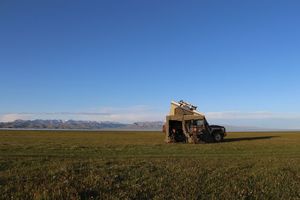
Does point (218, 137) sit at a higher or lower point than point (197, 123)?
lower

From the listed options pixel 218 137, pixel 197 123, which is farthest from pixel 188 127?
pixel 218 137

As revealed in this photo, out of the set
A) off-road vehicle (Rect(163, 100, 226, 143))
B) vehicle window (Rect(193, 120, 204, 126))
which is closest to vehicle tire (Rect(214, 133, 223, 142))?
off-road vehicle (Rect(163, 100, 226, 143))

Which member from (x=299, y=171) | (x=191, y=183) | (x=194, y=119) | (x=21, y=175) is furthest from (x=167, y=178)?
(x=194, y=119)

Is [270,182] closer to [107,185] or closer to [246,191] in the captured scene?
[246,191]

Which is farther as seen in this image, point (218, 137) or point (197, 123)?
point (218, 137)

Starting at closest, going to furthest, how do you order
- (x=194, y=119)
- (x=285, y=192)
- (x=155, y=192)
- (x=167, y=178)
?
(x=155, y=192)
(x=285, y=192)
(x=167, y=178)
(x=194, y=119)

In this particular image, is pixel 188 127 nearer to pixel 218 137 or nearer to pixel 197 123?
pixel 197 123

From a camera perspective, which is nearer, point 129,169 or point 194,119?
point 129,169

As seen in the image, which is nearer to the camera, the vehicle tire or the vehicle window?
the vehicle window

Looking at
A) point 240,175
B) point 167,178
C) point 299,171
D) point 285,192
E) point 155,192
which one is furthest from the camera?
point 299,171

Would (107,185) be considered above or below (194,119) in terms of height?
below

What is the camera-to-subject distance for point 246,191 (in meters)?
11.2

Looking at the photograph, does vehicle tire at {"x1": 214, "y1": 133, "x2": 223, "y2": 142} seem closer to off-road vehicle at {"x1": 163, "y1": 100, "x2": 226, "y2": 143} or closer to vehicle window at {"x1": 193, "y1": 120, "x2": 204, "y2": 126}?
off-road vehicle at {"x1": 163, "y1": 100, "x2": 226, "y2": 143}

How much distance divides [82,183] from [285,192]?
16.1ft
